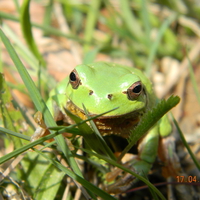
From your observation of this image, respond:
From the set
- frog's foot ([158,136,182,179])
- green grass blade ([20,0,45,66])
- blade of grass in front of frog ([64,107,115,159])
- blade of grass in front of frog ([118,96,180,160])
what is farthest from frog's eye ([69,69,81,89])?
frog's foot ([158,136,182,179])

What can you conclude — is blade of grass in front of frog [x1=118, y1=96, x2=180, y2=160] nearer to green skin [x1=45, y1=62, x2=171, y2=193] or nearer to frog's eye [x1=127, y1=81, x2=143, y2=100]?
green skin [x1=45, y1=62, x2=171, y2=193]

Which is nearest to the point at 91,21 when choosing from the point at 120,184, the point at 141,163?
the point at 141,163

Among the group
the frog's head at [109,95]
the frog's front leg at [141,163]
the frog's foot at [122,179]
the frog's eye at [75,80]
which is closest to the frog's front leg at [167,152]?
the frog's front leg at [141,163]

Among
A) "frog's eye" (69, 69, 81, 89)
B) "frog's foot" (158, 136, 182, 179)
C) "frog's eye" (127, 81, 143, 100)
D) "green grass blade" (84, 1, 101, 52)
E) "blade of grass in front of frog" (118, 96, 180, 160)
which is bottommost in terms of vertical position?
"frog's foot" (158, 136, 182, 179)

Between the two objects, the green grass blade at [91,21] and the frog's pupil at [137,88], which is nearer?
the frog's pupil at [137,88]

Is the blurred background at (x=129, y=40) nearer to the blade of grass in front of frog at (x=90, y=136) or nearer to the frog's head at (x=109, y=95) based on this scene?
the frog's head at (x=109, y=95)

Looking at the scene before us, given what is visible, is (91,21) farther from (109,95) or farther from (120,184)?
(120,184)

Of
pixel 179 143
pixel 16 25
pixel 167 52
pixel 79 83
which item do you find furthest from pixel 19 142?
pixel 167 52

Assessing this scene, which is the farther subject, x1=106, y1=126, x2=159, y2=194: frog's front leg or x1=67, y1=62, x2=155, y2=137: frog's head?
x1=106, y1=126, x2=159, y2=194: frog's front leg
